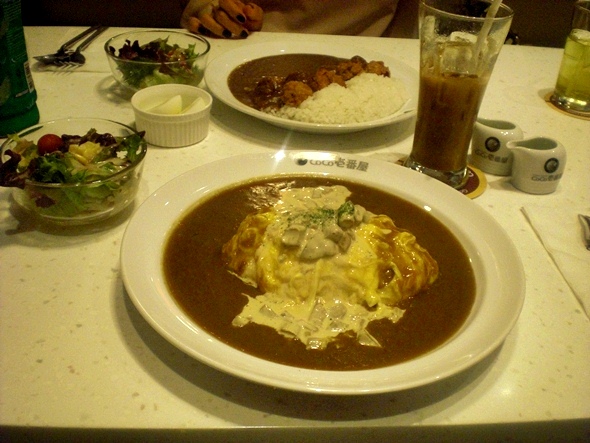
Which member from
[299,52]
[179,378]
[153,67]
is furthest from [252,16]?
[179,378]

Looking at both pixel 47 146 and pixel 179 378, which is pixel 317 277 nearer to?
pixel 179 378

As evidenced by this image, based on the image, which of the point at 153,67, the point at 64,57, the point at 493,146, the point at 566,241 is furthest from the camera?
the point at 64,57

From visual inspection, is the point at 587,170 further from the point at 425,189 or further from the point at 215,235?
the point at 215,235

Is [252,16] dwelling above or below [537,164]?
above

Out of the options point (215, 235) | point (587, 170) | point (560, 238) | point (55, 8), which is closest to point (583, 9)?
point (587, 170)

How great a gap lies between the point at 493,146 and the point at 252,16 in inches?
65.5

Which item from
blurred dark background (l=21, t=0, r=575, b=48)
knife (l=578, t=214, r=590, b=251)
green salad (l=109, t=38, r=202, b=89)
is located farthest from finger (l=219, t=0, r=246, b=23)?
knife (l=578, t=214, r=590, b=251)

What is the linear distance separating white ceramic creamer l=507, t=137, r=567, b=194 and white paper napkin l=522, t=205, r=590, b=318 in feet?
0.31

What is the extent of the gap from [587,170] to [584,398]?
1106 mm

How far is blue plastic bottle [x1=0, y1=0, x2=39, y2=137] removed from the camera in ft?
5.06

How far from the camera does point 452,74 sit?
1.53 meters

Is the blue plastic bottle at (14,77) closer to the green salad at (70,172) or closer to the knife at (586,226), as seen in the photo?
the green salad at (70,172)

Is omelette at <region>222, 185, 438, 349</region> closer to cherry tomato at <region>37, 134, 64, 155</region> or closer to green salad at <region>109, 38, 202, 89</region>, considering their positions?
cherry tomato at <region>37, 134, 64, 155</region>

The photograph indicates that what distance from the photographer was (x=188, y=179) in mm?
1428
